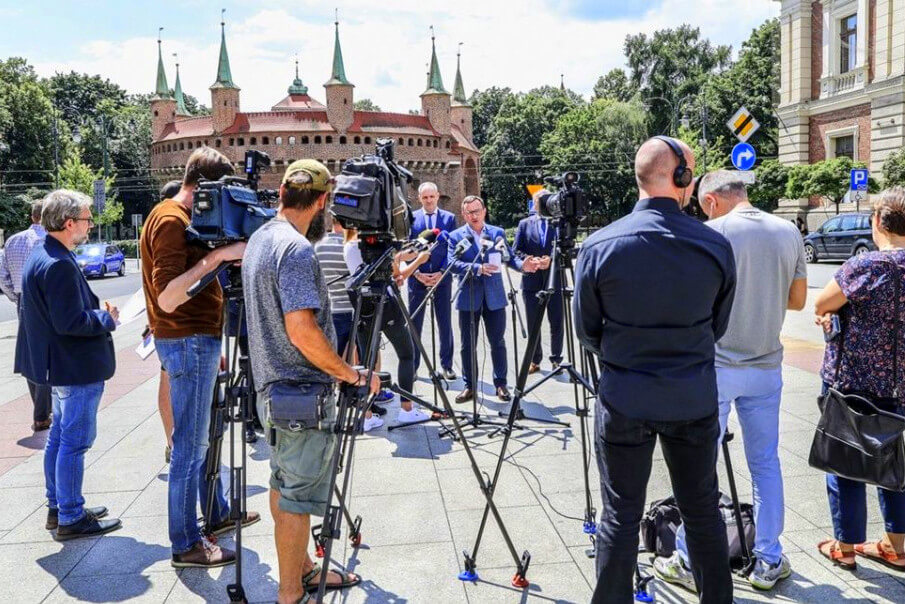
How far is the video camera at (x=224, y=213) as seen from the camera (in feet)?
12.1

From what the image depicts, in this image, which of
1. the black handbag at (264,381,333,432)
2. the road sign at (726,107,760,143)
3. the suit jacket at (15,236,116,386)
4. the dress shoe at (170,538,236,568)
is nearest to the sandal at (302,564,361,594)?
the dress shoe at (170,538,236,568)

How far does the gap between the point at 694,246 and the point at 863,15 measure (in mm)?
36154

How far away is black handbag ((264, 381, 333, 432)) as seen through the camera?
3322 millimetres

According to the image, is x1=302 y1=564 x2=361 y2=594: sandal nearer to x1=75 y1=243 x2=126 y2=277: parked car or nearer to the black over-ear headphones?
the black over-ear headphones

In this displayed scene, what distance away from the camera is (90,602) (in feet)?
12.6

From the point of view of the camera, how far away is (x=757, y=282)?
388cm

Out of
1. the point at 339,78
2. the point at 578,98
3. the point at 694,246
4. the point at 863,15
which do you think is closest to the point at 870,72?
the point at 863,15

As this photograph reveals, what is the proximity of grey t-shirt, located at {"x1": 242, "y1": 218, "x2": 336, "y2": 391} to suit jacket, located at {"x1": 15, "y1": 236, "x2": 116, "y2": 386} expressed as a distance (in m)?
1.66

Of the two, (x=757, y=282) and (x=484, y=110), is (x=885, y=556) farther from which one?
(x=484, y=110)

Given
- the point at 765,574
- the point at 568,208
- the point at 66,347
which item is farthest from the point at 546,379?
the point at 66,347

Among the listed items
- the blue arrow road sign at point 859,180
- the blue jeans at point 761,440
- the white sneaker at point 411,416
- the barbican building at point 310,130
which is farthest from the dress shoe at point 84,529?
the barbican building at point 310,130

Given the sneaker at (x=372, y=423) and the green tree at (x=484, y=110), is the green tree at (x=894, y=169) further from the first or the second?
the green tree at (x=484, y=110)

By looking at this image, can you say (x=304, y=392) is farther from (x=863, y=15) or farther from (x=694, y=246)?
(x=863, y=15)

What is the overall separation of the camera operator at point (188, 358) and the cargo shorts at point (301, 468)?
2.97 ft
